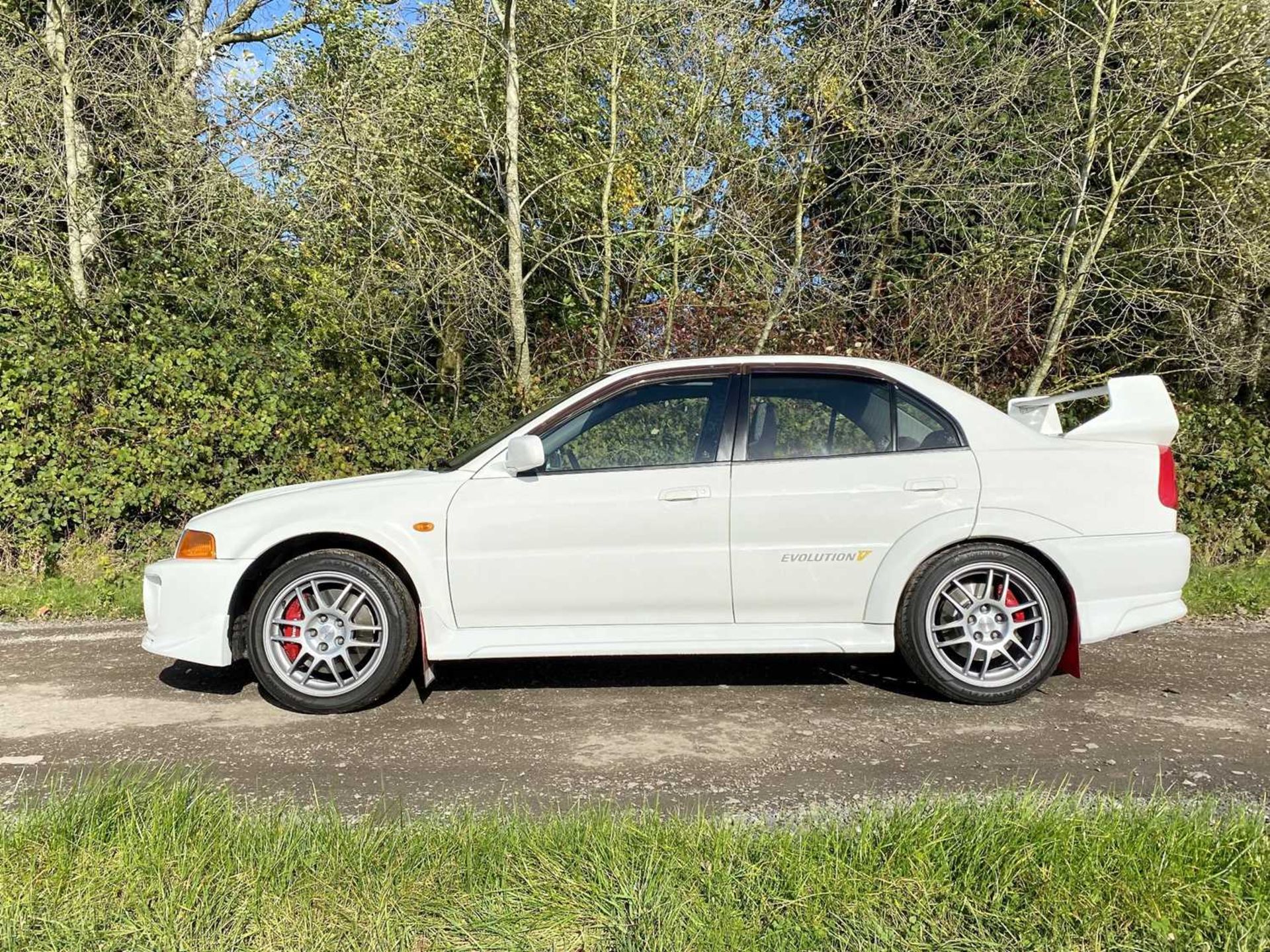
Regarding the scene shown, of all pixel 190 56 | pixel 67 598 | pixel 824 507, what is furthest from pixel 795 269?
pixel 67 598

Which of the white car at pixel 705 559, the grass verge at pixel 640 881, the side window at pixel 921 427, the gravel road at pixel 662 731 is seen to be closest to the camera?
the grass verge at pixel 640 881

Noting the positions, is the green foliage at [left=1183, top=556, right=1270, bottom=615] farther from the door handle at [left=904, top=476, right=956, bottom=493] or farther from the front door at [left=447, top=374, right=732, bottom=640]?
the front door at [left=447, top=374, right=732, bottom=640]

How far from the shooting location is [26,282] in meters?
8.08

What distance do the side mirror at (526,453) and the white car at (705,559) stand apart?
0.06ft

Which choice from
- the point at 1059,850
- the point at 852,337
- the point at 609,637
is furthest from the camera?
the point at 852,337

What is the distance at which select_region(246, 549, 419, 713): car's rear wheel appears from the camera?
14.2ft

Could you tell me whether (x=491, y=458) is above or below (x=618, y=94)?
below

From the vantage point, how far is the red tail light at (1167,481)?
442 centimetres

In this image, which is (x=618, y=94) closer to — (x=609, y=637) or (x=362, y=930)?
(x=609, y=637)

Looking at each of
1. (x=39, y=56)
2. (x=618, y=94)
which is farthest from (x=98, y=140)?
(x=618, y=94)

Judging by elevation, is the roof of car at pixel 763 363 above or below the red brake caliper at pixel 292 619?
above

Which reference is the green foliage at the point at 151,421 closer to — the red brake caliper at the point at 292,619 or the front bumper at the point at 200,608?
the front bumper at the point at 200,608

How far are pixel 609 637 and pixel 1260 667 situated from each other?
3.76m

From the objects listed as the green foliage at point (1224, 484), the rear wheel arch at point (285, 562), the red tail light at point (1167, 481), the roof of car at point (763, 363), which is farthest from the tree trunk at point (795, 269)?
the rear wheel arch at point (285, 562)
